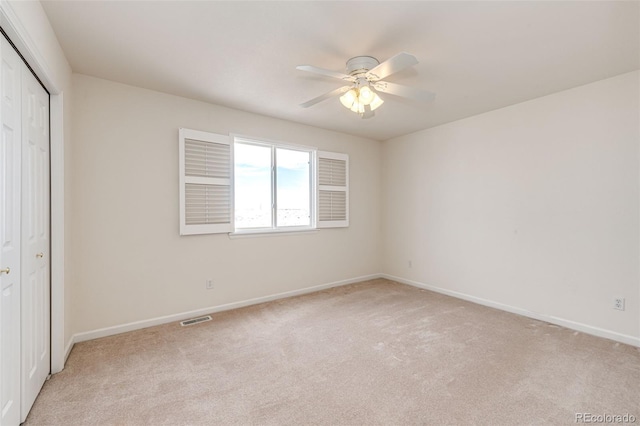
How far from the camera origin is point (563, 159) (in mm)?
3141

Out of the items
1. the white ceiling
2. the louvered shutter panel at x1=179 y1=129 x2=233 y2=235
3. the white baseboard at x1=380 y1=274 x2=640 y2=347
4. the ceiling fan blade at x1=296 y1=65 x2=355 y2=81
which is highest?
the white ceiling

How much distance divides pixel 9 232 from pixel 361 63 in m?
2.53

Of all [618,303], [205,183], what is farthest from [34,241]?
[618,303]

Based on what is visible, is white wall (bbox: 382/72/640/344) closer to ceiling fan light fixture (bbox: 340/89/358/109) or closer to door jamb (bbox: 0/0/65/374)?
ceiling fan light fixture (bbox: 340/89/358/109)

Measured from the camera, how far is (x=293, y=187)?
435cm

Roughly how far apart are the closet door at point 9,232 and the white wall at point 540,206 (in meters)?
4.48

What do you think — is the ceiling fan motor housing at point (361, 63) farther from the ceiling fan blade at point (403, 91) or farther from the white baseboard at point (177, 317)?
the white baseboard at point (177, 317)

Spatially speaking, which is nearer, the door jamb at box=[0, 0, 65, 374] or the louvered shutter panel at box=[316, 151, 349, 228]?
the door jamb at box=[0, 0, 65, 374]

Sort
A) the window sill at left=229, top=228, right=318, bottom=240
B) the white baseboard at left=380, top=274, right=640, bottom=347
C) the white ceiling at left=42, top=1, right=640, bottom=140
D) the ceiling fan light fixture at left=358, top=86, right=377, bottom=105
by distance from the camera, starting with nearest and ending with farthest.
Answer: the white ceiling at left=42, top=1, right=640, bottom=140 < the ceiling fan light fixture at left=358, top=86, right=377, bottom=105 < the white baseboard at left=380, top=274, right=640, bottom=347 < the window sill at left=229, top=228, right=318, bottom=240

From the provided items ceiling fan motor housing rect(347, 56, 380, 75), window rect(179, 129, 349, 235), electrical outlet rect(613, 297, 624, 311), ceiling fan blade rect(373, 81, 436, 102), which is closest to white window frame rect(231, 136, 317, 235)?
window rect(179, 129, 349, 235)

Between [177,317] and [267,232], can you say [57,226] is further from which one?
[267,232]

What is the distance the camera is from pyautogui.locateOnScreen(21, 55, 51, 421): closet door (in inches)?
68.9

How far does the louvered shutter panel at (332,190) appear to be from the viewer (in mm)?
4520

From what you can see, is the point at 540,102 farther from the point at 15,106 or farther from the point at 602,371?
the point at 15,106
